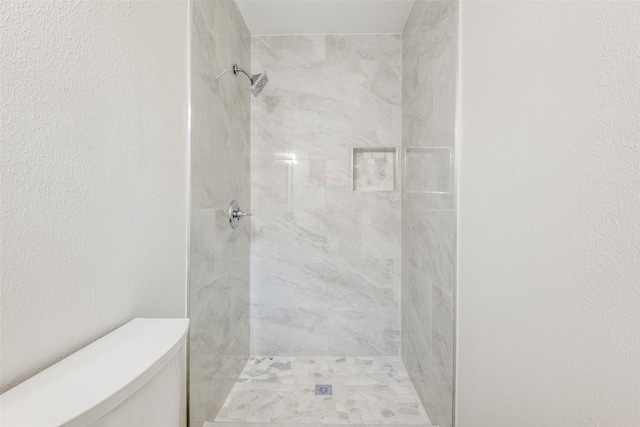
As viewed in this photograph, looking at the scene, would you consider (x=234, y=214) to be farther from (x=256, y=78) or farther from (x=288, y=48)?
(x=288, y=48)

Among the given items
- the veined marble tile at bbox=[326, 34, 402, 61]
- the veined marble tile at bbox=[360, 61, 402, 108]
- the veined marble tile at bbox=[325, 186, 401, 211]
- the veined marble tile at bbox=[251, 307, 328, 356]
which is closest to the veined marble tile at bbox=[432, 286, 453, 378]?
the veined marble tile at bbox=[325, 186, 401, 211]

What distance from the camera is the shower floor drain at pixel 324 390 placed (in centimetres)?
167

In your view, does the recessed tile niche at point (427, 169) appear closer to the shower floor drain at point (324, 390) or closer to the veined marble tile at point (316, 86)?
the veined marble tile at point (316, 86)

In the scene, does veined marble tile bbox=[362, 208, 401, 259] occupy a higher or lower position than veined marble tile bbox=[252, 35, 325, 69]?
lower

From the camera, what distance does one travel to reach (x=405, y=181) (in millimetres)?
2004

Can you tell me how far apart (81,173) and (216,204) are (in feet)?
2.74

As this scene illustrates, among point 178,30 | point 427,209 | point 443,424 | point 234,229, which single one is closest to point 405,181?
point 427,209

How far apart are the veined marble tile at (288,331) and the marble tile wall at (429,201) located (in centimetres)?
57

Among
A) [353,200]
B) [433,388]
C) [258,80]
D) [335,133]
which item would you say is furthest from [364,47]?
[433,388]

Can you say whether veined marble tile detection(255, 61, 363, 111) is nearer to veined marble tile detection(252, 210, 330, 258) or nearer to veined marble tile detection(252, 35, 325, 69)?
veined marble tile detection(252, 35, 325, 69)

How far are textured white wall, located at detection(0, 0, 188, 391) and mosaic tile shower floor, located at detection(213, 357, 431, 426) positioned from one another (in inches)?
32.3

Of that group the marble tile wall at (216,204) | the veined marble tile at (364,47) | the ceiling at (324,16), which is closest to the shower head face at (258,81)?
the marble tile wall at (216,204)

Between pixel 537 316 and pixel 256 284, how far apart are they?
5.64 feet

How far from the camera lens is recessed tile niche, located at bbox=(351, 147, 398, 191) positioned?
219cm
